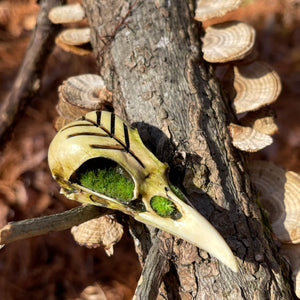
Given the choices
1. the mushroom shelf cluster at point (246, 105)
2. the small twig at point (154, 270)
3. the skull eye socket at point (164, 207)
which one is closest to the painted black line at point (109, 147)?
the skull eye socket at point (164, 207)

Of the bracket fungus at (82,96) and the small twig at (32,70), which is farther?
the small twig at (32,70)

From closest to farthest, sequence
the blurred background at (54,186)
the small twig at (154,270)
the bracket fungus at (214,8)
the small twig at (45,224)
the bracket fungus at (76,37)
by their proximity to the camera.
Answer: the small twig at (45,224)
the small twig at (154,270)
the bracket fungus at (214,8)
the bracket fungus at (76,37)
the blurred background at (54,186)

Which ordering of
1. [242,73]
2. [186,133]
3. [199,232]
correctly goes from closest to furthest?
[199,232]
[186,133]
[242,73]

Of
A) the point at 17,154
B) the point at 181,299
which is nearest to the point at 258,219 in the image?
the point at 181,299

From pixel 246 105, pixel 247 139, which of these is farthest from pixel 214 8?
pixel 247 139

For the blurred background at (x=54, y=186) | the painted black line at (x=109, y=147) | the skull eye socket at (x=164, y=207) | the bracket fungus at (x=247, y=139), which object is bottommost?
the blurred background at (x=54, y=186)

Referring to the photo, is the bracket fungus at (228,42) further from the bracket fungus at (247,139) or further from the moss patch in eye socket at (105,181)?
the moss patch in eye socket at (105,181)

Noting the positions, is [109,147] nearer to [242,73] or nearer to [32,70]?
[242,73]
